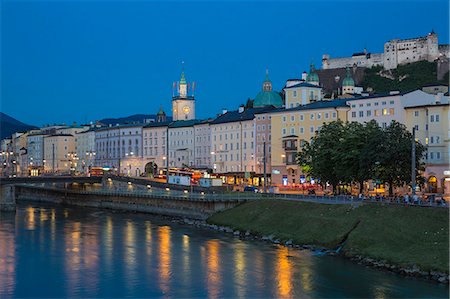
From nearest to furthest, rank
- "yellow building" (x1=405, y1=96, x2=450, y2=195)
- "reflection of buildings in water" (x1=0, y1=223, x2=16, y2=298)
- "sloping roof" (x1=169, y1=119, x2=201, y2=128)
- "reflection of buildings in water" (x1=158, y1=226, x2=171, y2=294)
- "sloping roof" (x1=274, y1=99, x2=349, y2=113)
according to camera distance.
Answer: "reflection of buildings in water" (x1=0, y1=223, x2=16, y2=298), "reflection of buildings in water" (x1=158, y1=226, x2=171, y2=294), "yellow building" (x1=405, y1=96, x2=450, y2=195), "sloping roof" (x1=274, y1=99, x2=349, y2=113), "sloping roof" (x1=169, y1=119, x2=201, y2=128)

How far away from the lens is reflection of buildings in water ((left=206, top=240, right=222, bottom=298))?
49078mm

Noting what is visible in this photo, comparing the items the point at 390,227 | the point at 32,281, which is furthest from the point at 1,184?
the point at 390,227

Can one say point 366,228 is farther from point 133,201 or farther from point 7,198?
point 7,198

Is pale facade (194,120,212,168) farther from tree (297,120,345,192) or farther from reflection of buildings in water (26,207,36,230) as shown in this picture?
tree (297,120,345,192)

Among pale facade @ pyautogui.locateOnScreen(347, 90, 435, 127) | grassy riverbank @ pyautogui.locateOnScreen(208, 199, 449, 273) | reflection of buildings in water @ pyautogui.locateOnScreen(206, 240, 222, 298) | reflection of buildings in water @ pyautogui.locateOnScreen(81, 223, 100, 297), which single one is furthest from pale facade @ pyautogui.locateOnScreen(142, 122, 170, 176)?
reflection of buildings in water @ pyautogui.locateOnScreen(206, 240, 222, 298)

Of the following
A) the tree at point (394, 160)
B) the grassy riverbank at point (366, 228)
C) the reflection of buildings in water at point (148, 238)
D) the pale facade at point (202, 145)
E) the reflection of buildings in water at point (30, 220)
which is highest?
the pale facade at point (202, 145)

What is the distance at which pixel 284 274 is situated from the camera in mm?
53938

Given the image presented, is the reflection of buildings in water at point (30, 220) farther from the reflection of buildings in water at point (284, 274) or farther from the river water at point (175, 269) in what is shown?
the reflection of buildings in water at point (284, 274)

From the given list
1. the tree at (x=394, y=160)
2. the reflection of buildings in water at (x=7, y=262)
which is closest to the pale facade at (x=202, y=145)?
the reflection of buildings in water at (x=7, y=262)

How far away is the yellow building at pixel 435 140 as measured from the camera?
325ft

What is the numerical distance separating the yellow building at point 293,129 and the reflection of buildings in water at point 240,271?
193 feet

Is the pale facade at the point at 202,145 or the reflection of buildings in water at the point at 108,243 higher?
the pale facade at the point at 202,145

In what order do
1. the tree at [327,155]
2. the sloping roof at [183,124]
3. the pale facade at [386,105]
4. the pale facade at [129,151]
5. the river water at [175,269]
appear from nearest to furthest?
the river water at [175,269]
the tree at [327,155]
the pale facade at [386,105]
the sloping roof at [183,124]
the pale facade at [129,151]

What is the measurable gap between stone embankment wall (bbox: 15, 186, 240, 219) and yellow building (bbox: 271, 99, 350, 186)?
1110 inches
